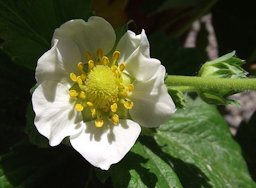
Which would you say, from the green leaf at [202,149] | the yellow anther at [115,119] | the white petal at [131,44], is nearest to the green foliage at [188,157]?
the green leaf at [202,149]

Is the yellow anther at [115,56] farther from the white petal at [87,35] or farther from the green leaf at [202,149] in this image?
the green leaf at [202,149]

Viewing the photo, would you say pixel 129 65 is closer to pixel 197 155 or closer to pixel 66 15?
pixel 66 15

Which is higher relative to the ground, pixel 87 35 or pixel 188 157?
pixel 87 35

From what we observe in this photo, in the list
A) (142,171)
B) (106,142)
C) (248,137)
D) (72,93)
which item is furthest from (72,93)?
(248,137)

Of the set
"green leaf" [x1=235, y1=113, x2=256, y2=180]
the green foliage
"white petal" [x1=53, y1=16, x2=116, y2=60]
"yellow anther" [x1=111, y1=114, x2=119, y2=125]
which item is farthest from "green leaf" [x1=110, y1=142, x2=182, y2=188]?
"green leaf" [x1=235, y1=113, x2=256, y2=180]

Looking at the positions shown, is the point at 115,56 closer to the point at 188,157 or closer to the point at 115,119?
the point at 115,119

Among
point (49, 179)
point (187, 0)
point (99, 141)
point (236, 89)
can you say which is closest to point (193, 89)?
point (236, 89)
